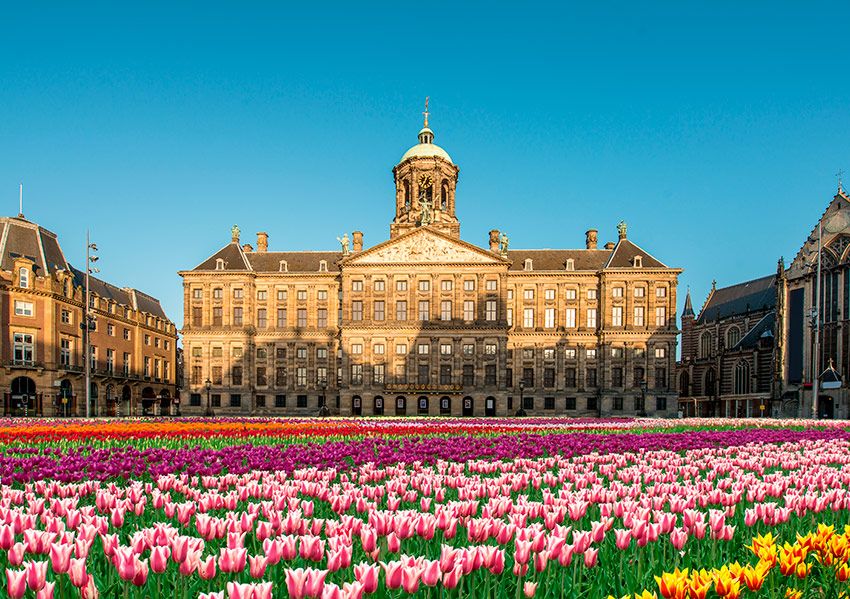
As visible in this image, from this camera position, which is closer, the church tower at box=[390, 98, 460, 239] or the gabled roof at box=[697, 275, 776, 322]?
the church tower at box=[390, 98, 460, 239]

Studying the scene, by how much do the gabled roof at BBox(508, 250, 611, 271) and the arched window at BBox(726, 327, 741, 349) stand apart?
25.7m

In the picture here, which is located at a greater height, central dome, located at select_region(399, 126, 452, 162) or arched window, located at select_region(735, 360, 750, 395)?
central dome, located at select_region(399, 126, 452, 162)

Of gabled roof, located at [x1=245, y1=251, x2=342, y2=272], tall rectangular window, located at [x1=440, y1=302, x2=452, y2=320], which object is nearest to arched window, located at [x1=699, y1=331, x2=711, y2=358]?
tall rectangular window, located at [x1=440, y1=302, x2=452, y2=320]

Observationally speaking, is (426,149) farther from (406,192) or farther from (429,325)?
(429,325)

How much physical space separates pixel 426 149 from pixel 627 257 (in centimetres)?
2495

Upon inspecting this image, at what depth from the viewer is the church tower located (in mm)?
79750

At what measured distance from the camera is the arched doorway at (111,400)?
2859 inches

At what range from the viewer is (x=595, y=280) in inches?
3041

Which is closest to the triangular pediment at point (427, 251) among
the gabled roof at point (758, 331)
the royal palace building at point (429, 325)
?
the royal palace building at point (429, 325)

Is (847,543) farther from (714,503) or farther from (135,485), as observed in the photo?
(135,485)

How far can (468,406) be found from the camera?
72812mm

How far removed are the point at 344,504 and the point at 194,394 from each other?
73.9 m

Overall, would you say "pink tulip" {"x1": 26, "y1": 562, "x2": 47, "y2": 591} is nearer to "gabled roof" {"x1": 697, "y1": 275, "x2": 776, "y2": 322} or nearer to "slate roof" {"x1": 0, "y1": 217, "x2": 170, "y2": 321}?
"slate roof" {"x1": 0, "y1": 217, "x2": 170, "y2": 321}

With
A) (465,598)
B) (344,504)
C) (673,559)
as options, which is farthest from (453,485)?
(465,598)
